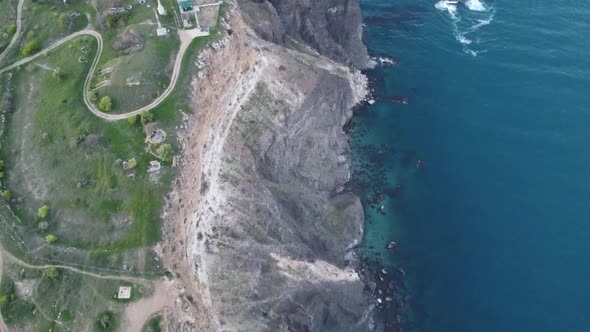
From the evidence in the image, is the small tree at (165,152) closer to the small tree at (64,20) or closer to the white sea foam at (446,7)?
the small tree at (64,20)

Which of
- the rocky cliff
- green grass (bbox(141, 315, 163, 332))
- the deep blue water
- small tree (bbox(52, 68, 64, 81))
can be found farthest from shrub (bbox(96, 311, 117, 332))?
the deep blue water

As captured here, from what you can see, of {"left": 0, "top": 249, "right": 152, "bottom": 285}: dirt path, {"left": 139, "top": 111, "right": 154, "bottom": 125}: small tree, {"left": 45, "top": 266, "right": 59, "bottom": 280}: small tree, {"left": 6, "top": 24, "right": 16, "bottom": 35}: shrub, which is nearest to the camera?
{"left": 45, "top": 266, "right": 59, "bottom": 280}: small tree

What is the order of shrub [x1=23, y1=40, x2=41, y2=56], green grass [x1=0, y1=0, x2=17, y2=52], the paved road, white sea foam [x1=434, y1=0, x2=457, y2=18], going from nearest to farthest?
1. shrub [x1=23, y1=40, x2=41, y2=56]
2. the paved road
3. green grass [x1=0, y1=0, x2=17, y2=52]
4. white sea foam [x1=434, y1=0, x2=457, y2=18]

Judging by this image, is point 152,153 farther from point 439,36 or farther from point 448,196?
point 439,36

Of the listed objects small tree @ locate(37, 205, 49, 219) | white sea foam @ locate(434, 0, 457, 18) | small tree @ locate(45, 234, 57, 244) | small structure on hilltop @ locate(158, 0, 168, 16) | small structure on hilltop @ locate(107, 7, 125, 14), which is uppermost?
small structure on hilltop @ locate(158, 0, 168, 16)

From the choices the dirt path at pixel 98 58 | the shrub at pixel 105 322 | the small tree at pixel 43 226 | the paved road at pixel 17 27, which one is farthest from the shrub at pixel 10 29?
the shrub at pixel 105 322

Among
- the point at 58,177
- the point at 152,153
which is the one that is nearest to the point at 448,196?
the point at 152,153

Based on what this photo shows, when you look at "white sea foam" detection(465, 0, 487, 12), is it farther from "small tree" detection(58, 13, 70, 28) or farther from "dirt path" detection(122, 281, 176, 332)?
"dirt path" detection(122, 281, 176, 332)
